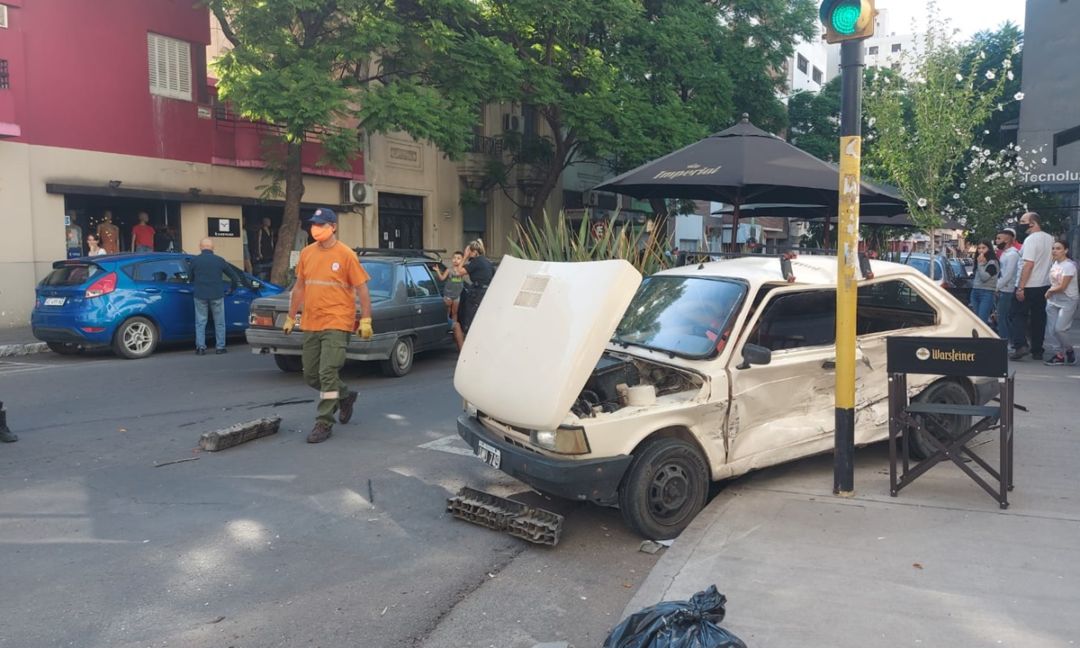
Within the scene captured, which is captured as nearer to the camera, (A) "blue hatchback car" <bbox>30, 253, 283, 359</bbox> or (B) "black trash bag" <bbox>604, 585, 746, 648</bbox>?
(B) "black trash bag" <bbox>604, 585, 746, 648</bbox>

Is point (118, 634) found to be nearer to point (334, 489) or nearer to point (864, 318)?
point (334, 489)

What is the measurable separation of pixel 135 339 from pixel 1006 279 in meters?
12.5

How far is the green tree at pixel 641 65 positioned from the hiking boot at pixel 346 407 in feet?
45.6

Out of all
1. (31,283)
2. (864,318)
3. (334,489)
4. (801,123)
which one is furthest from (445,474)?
(801,123)

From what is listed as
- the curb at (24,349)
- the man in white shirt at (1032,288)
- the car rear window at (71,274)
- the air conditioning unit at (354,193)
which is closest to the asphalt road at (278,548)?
the car rear window at (71,274)

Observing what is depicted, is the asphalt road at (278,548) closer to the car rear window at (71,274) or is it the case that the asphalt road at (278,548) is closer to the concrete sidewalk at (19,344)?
the car rear window at (71,274)

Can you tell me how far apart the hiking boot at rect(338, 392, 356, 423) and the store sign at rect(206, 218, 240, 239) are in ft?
45.2

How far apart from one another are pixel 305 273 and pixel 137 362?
5653mm

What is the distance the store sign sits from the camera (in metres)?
19.6

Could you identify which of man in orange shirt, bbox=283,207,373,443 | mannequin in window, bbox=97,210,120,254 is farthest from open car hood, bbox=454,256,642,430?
mannequin in window, bbox=97,210,120,254

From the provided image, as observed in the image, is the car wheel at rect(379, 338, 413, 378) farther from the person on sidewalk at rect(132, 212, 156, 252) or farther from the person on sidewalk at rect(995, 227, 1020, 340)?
the person on sidewalk at rect(132, 212, 156, 252)

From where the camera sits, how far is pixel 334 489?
18.7 ft

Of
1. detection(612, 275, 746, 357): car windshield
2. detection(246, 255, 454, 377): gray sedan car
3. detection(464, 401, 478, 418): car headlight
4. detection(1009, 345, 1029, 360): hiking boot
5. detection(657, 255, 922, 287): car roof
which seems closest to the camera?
detection(612, 275, 746, 357): car windshield

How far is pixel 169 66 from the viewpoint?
18.7 metres
